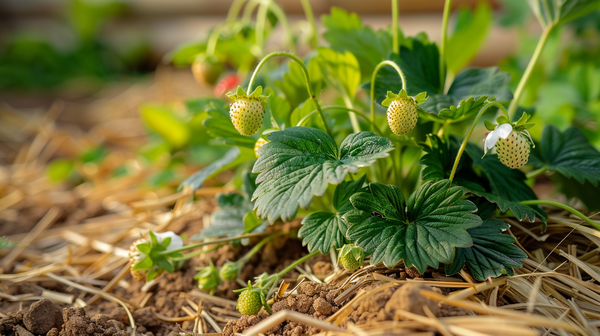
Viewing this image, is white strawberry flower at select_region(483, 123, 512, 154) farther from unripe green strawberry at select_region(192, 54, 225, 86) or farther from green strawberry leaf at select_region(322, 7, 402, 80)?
unripe green strawberry at select_region(192, 54, 225, 86)

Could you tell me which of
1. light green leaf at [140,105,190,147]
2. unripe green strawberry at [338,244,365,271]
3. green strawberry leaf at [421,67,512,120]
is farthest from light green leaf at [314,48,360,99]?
light green leaf at [140,105,190,147]

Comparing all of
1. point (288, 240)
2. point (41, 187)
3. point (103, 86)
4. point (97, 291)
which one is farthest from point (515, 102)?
point (103, 86)

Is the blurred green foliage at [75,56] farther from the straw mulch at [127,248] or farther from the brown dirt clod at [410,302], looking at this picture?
the brown dirt clod at [410,302]

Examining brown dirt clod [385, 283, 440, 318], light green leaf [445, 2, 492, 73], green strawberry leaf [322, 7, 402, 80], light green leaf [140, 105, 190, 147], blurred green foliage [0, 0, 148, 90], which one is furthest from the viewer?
blurred green foliage [0, 0, 148, 90]

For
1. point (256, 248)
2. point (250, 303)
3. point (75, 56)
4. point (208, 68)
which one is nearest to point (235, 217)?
point (256, 248)

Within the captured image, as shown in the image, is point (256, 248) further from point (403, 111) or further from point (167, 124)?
point (167, 124)

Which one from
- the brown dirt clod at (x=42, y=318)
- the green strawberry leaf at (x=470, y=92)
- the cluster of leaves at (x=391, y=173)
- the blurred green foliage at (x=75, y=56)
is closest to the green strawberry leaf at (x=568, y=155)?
the cluster of leaves at (x=391, y=173)
